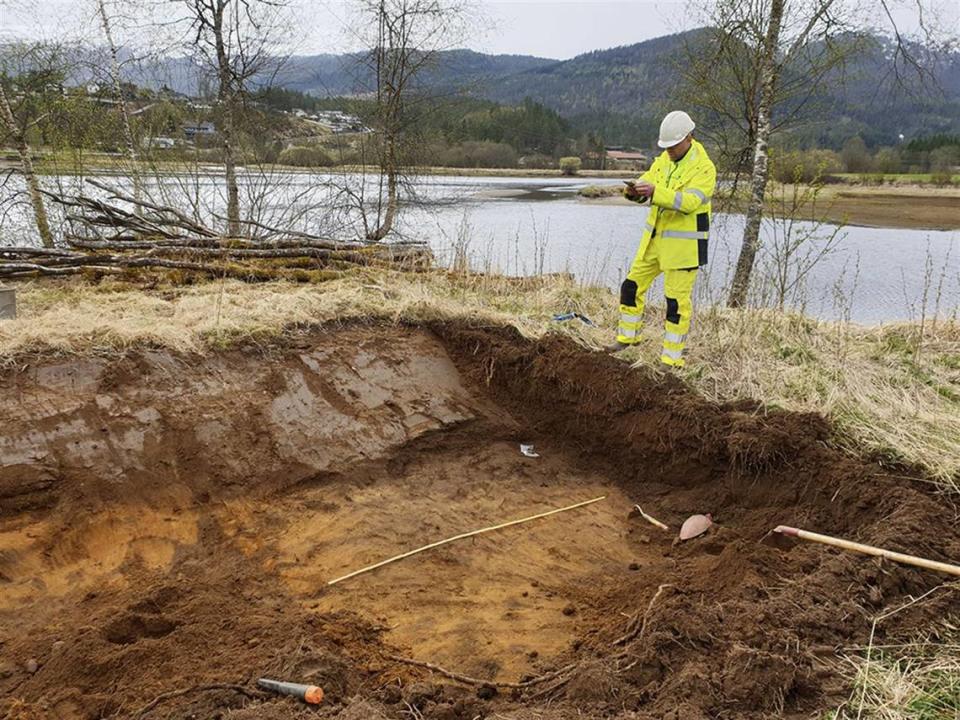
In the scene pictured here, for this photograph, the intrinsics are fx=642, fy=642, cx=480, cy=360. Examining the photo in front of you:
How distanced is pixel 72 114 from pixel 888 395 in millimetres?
10965

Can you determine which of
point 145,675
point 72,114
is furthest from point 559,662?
point 72,114

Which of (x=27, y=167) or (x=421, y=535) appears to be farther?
(x=27, y=167)

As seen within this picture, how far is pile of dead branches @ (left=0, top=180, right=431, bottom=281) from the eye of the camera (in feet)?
22.2

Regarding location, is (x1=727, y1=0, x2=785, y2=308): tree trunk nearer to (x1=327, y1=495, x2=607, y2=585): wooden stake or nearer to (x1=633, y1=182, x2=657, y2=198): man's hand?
(x1=633, y1=182, x2=657, y2=198): man's hand

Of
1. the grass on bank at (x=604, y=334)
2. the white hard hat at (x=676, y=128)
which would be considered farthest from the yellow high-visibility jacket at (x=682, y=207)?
the grass on bank at (x=604, y=334)

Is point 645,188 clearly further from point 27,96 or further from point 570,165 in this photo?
point 570,165

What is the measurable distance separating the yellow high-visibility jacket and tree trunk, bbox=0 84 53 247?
26.2ft

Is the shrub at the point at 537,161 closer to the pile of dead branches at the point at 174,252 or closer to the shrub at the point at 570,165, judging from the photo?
the shrub at the point at 570,165

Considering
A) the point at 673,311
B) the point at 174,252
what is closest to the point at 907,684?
the point at 673,311

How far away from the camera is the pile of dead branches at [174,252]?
6770 mm

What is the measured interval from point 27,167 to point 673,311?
8854 millimetres

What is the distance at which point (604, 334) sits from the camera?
633cm

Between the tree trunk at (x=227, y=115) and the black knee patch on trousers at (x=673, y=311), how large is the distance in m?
6.87

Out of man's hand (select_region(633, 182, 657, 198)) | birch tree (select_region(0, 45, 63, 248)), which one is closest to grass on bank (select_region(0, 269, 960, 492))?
man's hand (select_region(633, 182, 657, 198))
